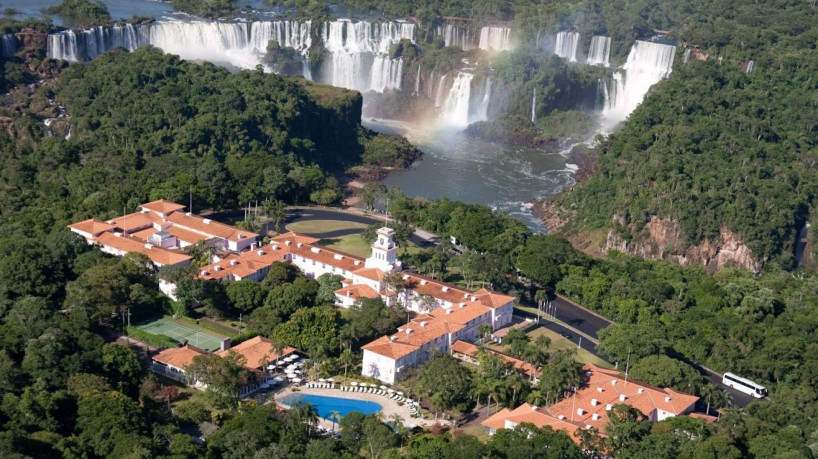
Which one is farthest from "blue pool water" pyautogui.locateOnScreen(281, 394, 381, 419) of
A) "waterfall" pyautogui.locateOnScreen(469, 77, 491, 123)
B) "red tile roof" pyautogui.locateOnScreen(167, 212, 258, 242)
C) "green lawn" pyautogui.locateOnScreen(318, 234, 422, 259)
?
"waterfall" pyautogui.locateOnScreen(469, 77, 491, 123)

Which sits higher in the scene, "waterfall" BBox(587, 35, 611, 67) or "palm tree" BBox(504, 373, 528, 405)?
"waterfall" BBox(587, 35, 611, 67)

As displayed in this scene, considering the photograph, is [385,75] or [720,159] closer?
[720,159]

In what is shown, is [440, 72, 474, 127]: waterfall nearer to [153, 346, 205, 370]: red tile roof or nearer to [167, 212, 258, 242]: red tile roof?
[167, 212, 258, 242]: red tile roof

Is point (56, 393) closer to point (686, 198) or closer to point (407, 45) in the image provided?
point (686, 198)

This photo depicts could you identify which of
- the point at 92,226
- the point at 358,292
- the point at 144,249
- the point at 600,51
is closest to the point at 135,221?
the point at 92,226

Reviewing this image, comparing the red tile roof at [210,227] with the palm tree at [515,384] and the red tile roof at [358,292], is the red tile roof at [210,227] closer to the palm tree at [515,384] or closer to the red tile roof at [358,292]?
the red tile roof at [358,292]

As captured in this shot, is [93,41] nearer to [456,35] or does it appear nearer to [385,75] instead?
[385,75]

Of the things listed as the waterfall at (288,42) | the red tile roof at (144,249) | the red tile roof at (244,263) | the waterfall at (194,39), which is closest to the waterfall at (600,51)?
the waterfall at (288,42)
